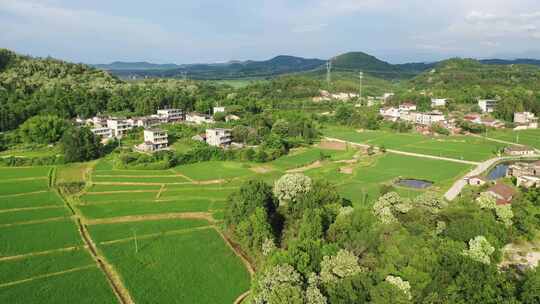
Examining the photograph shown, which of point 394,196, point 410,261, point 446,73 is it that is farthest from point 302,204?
point 446,73

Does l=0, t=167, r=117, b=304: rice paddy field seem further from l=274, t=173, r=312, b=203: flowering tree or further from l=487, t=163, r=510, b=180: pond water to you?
l=487, t=163, r=510, b=180: pond water

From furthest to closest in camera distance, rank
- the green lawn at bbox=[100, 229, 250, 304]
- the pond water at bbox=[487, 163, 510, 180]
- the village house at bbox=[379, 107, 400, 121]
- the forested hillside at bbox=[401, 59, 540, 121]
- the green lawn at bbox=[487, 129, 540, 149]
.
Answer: the village house at bbox=[379, 107, 400, 121], the forested hillside at bbox=[401, 59, 540, 121], the green lawn at bbox=[487, 129, 540, 149], the pond water at bbox=[487, 163, 510, 180], the green lawn at bbox=[100, 229, 250, 304]

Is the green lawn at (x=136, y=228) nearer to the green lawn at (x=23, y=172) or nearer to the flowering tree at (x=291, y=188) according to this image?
the flowering tree at (x=291, y=188)

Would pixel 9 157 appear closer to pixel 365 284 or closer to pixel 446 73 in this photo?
pixel 365 284

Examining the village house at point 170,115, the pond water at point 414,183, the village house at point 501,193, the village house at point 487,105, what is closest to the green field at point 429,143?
the pond water at point 414,183

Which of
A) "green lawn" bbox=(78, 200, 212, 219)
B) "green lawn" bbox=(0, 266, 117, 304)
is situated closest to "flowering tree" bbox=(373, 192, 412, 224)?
"green lawn" bbox=(78, 200, 212, 219)

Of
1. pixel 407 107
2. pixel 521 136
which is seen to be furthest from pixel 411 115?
pixel 521 136
